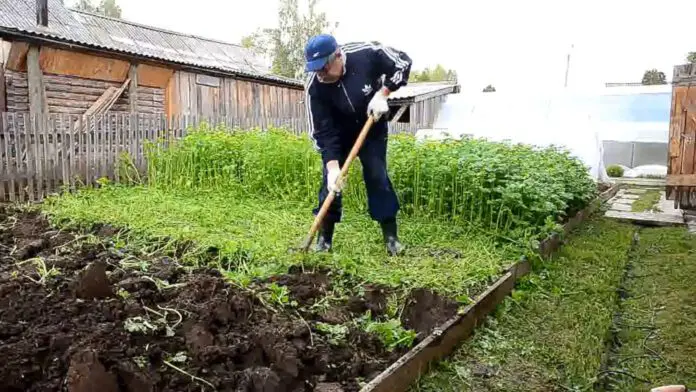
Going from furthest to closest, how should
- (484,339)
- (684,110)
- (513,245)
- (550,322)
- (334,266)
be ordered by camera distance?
(684,110) → (513,245) → (334,266) → (550,322) → (484,339)

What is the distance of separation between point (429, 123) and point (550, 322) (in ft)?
47.5

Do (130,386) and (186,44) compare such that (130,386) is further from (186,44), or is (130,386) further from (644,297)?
(186,44)

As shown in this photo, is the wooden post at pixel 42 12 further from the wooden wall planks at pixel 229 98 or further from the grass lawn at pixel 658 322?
the grass lawn at pixel 658 322

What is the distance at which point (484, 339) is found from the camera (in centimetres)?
296

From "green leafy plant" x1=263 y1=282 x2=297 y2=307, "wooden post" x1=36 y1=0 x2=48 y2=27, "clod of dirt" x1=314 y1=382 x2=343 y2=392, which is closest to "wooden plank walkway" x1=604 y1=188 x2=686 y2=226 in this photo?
"green leafy plant" x1=263 y1=282 x2=297 y2=307

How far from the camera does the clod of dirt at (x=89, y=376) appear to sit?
5.75 ft

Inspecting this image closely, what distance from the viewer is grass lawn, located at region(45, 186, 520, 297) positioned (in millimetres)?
3518

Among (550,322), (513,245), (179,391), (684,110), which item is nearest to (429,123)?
(684,110)

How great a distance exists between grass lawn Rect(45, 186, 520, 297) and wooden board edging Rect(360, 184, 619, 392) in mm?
112

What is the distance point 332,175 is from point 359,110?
55 cm

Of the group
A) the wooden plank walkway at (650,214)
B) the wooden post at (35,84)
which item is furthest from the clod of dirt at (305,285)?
the wooden post at (35,84)

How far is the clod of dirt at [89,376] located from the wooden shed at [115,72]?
392 inches

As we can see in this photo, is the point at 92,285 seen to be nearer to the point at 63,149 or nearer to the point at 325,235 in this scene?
the point at 325,235

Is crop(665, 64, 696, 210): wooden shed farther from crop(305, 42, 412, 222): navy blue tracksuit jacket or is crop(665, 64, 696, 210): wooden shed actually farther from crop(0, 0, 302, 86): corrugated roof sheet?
crop(0, 0, 302, 86): corrugated roof sheet
